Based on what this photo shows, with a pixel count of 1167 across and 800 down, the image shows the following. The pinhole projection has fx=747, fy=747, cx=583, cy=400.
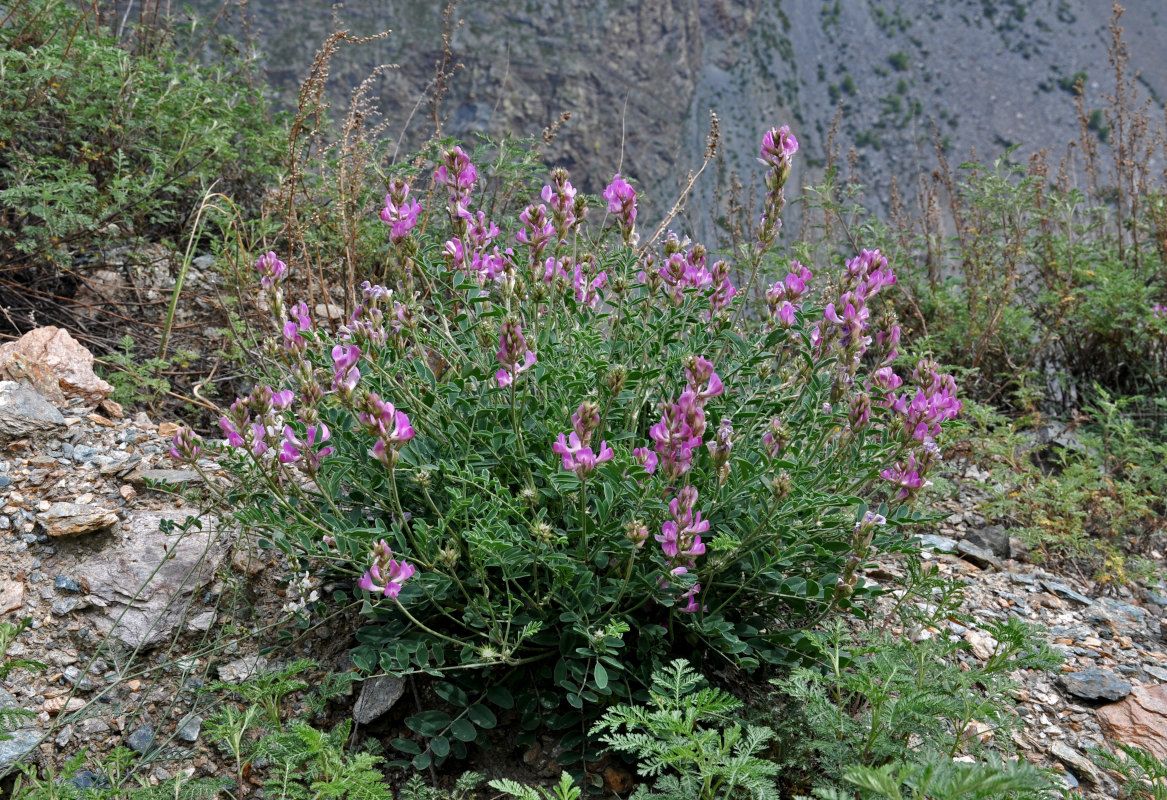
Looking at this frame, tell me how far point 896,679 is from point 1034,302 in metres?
4.54

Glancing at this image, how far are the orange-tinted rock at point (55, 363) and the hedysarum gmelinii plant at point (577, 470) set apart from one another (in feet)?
3.93

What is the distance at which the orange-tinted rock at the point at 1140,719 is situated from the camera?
2324 millimetres

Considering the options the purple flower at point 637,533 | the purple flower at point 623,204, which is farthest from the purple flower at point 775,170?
the purple flower at point 637,533

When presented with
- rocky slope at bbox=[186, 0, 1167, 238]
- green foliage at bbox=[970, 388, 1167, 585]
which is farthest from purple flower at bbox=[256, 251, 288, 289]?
rocky slope at bbox=[186, 0, 1167, 238]

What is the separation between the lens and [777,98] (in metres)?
48.1

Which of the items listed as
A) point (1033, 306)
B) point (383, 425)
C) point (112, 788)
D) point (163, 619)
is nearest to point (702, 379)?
point (383, 425)

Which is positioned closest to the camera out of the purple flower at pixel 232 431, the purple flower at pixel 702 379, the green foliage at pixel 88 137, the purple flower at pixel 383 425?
the purple flower at pixel 383 425

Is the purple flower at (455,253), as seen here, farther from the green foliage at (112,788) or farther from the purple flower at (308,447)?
the green foliage at (112,788)

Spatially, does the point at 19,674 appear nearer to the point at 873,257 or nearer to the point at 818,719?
the point at 818,719

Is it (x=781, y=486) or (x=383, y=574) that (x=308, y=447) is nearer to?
(x=383, y=574)

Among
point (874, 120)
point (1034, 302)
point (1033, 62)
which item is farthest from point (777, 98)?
point (1034, 302)

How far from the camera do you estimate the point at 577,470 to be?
1.77 m

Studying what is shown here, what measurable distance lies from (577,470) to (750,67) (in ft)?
175

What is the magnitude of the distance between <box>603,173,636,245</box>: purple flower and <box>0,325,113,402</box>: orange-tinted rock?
234cm
